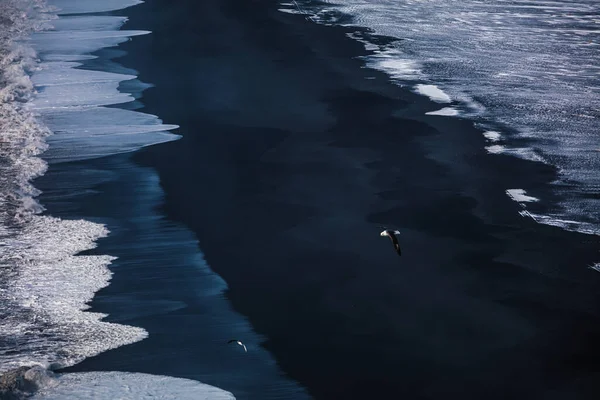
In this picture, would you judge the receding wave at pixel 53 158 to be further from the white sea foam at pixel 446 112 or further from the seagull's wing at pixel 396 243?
the white sea foam at pixel 446 112

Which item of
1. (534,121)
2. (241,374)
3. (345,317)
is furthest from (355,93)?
(241,374)

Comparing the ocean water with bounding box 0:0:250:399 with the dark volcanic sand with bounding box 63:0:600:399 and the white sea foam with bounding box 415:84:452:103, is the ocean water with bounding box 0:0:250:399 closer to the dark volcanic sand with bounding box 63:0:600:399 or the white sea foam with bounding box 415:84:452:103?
the dark volcanic sand with bounding box 63:0:600:399

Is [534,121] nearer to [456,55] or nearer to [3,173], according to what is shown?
[456,55]

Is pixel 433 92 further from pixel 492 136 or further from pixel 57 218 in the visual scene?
pixel 57 218

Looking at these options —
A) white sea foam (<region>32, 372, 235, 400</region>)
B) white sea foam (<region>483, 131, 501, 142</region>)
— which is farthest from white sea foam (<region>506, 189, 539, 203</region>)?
white sea foam (<region>32, 372, 235, 400</region>)

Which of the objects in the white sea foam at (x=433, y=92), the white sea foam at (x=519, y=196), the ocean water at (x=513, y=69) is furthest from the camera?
the white sea foam at (x=433, y=92)

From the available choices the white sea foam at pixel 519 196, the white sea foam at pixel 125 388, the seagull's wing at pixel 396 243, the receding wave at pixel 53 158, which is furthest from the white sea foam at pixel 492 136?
the white sea foam at pixel 125 388

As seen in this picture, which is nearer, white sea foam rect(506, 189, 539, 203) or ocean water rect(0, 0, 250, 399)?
ocean water rect(0, 0, 250, 399)
